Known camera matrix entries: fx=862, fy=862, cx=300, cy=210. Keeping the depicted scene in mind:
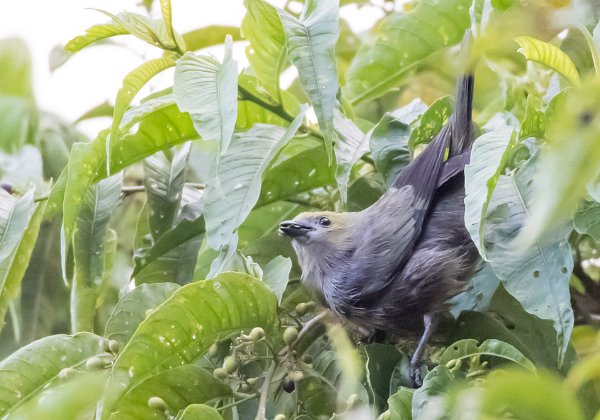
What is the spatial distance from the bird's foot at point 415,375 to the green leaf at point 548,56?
2.11ft

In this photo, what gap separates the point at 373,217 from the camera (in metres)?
2.29

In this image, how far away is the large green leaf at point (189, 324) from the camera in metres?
1.53

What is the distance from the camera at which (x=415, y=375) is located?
5.71ft

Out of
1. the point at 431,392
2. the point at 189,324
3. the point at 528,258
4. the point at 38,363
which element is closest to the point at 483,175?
the point at 528,258

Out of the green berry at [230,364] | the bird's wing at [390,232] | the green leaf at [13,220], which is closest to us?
the green berry at [230,364]

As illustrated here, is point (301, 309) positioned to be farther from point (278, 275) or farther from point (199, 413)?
point (199, 413)

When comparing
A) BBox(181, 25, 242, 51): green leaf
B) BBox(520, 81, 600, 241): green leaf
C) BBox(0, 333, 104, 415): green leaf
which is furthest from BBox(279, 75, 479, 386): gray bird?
BBox(520, 81, 600, 241): green leaf

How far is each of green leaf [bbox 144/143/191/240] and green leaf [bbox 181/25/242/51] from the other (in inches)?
26.1

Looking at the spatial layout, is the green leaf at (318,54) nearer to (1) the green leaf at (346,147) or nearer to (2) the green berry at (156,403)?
(1) the green leaf at (346,147)

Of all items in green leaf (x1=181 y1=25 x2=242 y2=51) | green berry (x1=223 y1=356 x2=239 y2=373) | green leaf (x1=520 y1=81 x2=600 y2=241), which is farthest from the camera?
green leaf (x1=181 y1=25 x2=242 y2=51)

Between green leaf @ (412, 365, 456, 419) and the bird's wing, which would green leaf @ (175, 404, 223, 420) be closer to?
green leaf @ (412, 365, 456, 419)

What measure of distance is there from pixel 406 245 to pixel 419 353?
18.7 inches

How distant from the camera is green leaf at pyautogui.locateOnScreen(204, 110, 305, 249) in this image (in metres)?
1.75

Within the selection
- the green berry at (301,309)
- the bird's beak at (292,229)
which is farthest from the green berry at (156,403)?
the bird's beak at (292,229)
